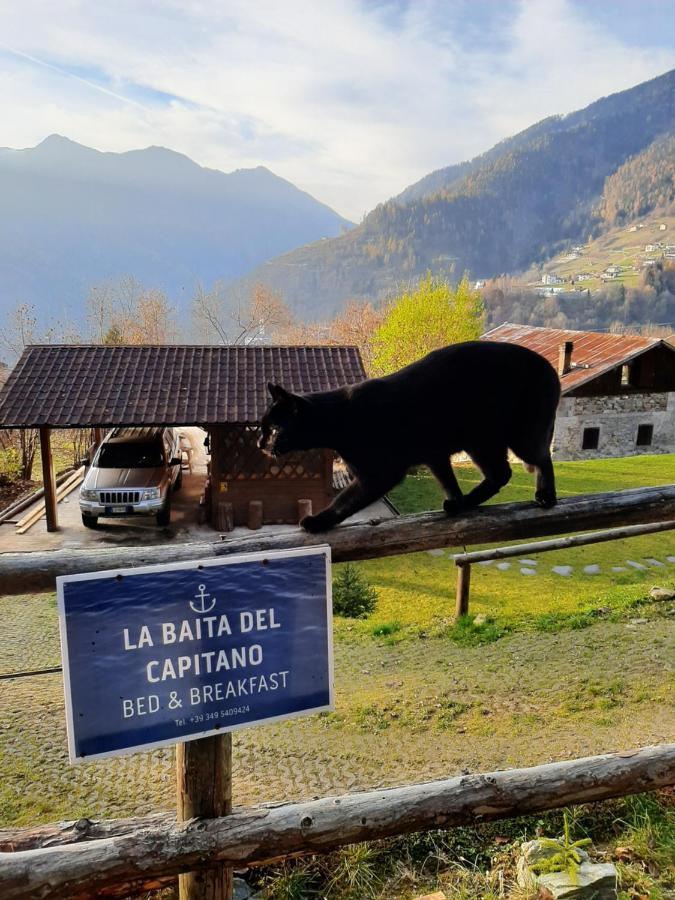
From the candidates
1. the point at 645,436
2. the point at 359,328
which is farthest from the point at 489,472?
the point at 359,328

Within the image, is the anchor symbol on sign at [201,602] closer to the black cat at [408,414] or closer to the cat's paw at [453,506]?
the black cat at [408,414]

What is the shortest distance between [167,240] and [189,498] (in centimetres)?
19860

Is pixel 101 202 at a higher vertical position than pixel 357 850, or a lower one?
higher

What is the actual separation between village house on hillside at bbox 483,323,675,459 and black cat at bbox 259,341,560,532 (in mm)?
20132

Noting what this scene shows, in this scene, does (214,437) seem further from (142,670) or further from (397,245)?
(397,245)

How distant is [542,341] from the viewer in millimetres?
25219

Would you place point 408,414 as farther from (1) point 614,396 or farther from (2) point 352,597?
(1) point 614,396

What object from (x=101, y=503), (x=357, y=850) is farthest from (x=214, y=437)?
(x=357, y=850)

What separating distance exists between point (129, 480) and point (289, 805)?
976 centimetres

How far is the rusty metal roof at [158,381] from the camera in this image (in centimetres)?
1079

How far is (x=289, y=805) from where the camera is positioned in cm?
245

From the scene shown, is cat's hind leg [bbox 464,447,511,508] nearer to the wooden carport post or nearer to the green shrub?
the green shrub

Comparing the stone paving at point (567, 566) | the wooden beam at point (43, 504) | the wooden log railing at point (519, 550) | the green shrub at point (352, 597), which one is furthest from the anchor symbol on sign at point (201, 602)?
the wooden beam at point (43, 504)

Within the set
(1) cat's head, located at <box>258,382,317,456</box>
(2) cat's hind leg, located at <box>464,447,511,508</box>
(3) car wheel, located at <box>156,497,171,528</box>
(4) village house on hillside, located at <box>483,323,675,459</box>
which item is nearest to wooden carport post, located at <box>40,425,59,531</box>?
(3) car wheel, located at <box>156,497,171,528</box>
